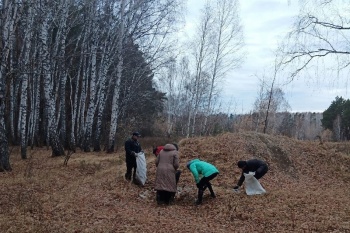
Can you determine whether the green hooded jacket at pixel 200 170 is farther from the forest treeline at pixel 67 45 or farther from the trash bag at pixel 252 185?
the forest treeline at pixel 67 45

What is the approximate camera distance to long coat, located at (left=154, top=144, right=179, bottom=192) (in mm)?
8891

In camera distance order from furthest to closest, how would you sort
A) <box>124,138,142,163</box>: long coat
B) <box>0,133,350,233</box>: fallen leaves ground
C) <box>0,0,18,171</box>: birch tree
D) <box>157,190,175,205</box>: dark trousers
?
1. <box>0,0,18,171</box>: birch tree
2. <box>124,138,142,163</box>: long coat
3. <box>157,190,175,205</box>: dark trousers
4. <box>0,133,350,233</box>: fallen leaves ground

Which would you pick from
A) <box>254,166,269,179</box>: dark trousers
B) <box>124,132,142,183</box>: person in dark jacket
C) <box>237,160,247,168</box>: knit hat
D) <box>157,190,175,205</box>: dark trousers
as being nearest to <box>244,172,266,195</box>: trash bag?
<box>254,166,269,179</box>: dark trousers

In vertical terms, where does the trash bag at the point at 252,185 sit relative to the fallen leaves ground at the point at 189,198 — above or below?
above

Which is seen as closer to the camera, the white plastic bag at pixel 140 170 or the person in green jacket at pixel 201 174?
the person in green jacket at pixel 201 174

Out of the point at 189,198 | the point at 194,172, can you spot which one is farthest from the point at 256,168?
the point at 189,198

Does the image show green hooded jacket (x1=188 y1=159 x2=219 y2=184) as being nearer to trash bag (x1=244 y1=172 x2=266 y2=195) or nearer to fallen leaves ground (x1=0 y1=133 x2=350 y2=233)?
fallen leaves ground (x1=0 y1=133 x2=350 y2=233)

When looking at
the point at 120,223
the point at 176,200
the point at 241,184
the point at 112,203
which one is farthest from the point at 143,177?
the point at 120,223

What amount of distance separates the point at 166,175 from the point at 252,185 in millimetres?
2332

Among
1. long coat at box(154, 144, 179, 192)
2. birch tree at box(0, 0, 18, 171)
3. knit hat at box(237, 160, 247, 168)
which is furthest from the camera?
birch tree at box(0, 0, 18, 171)

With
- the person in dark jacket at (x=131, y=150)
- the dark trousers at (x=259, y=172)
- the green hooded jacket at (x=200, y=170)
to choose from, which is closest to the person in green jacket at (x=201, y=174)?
the green hooded jacket at (x=200, y=170)

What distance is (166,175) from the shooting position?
897 cm

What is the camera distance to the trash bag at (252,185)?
30.3 ft

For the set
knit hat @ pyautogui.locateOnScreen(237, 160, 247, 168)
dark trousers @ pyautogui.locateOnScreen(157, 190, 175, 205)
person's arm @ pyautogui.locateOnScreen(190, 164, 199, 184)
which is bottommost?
dark trousers @ pyautogui.locateOnScreen(157, 190, 175, 205)
